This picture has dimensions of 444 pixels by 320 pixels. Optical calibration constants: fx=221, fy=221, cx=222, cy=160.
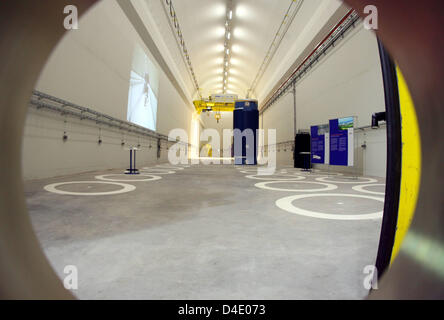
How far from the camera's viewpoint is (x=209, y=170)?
7.52 m

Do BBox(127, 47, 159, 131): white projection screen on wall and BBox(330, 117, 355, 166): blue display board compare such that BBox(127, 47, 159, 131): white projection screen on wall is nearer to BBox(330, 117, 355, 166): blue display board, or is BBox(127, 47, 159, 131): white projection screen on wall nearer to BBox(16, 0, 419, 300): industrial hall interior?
BBox(16, 0, 419, 300): industrial hall interior

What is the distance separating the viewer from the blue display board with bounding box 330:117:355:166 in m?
5.38

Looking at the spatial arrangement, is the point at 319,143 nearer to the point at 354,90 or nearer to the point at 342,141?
the point at 342,141

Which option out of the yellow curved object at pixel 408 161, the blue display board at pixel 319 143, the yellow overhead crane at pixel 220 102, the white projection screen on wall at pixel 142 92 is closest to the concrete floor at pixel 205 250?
the yellow curved object at pixel 408 161

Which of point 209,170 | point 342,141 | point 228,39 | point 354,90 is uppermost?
point 228,39

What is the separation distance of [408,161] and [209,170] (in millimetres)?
6877

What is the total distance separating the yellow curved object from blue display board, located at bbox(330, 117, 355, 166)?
5.18 metres

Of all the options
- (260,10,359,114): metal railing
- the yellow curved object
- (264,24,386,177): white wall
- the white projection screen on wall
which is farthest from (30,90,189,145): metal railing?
(260,10,359,114): metal railing

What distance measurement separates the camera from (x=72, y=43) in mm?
4449

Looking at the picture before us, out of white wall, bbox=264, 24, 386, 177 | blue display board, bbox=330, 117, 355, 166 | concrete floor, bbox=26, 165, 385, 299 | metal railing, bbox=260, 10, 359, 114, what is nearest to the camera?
concrete floor, bbox=26, 165, 385, 299

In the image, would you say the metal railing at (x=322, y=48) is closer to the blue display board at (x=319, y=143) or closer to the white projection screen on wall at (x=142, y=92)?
the blue display board at (x=319, y=143)

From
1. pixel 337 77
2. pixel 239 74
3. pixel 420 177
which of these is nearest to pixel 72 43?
pixel 420 177

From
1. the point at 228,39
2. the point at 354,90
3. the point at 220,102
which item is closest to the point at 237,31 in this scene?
the point at 228,39
